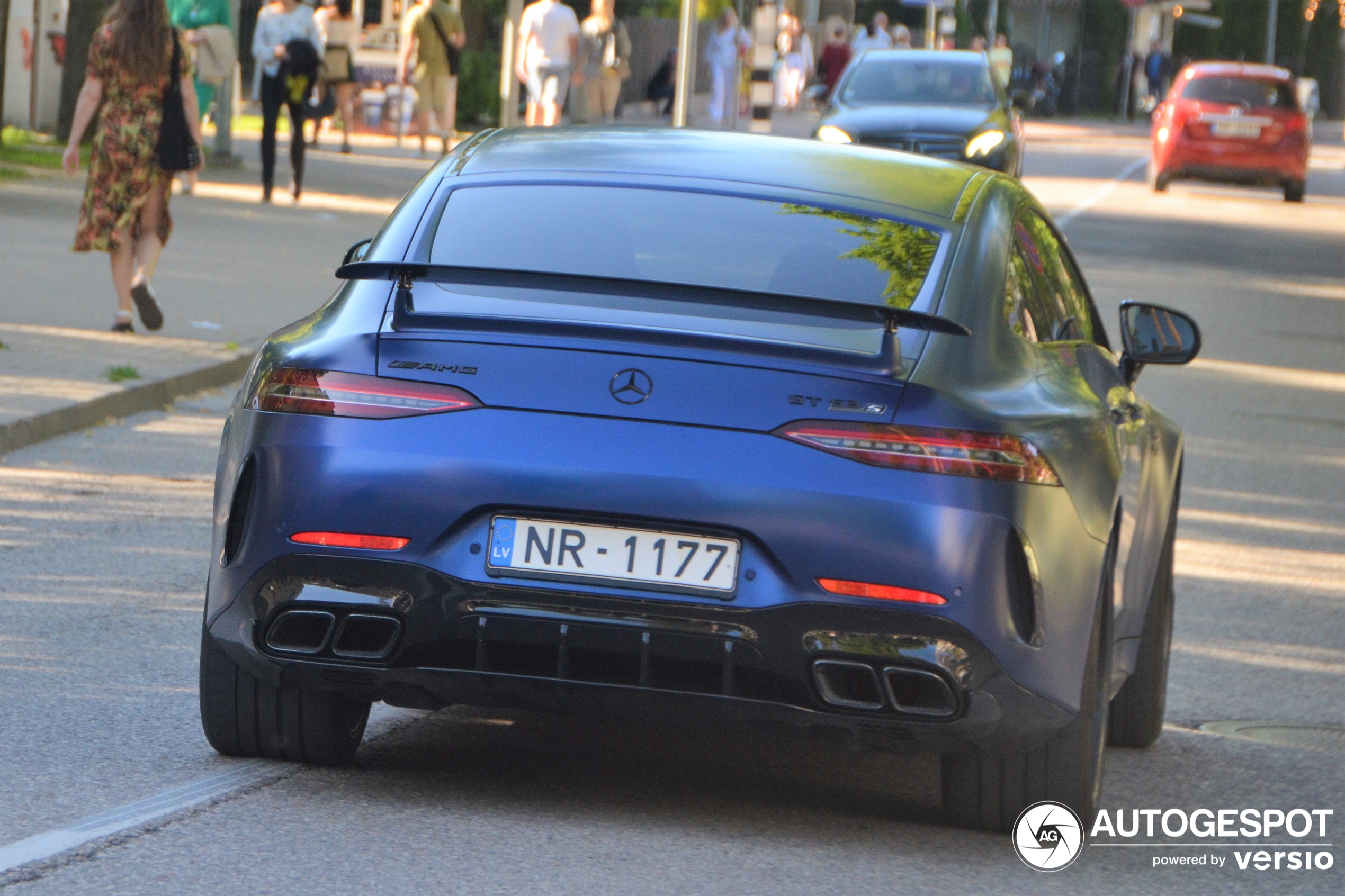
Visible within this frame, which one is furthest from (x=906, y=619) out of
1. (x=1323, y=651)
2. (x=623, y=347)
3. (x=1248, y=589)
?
(x=1248, y=589)

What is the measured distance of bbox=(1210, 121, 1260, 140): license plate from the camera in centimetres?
3072

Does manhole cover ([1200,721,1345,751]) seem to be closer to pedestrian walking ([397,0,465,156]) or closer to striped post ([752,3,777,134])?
pedestrian walking ([397,0,465,156])

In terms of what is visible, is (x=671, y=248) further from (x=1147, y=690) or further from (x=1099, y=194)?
(x=1099, y=194)

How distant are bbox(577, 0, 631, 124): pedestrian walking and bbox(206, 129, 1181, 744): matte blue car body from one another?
81.2 ft

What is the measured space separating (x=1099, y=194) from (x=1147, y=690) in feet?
85.5

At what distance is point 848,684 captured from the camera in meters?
4.29

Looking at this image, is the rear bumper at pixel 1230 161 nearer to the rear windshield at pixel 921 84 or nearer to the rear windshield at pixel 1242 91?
the rear windshield at pixel 1242 91

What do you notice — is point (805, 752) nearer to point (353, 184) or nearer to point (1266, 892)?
point (1266, 892)

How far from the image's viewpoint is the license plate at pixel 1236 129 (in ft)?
101

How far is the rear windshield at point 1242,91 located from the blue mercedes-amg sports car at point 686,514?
91.5ft

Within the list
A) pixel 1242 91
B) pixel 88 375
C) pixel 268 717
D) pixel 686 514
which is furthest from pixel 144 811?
pixel 1242 91

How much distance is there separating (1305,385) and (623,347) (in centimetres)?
1064

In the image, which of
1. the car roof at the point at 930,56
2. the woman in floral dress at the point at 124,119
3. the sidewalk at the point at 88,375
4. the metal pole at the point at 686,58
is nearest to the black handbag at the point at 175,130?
the woman in floral dress at the point at 124,119

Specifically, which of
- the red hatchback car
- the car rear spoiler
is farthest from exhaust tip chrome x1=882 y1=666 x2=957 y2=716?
the red hatchback car
